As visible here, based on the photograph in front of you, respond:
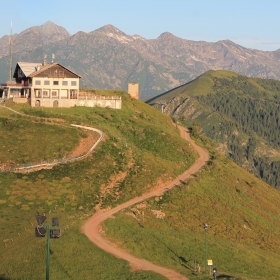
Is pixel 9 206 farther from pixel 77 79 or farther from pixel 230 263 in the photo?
pixel 77 79

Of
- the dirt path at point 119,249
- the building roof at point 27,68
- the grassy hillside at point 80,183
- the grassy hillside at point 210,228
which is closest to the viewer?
the grassy hillside at point 80,183

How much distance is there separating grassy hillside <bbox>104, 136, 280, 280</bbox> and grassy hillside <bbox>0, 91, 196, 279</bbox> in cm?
465

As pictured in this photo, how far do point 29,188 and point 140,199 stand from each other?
16434 mm

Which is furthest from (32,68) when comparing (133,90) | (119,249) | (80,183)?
(119,249)

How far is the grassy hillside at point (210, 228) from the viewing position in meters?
72.0

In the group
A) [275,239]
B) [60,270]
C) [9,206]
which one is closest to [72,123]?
[9,206]

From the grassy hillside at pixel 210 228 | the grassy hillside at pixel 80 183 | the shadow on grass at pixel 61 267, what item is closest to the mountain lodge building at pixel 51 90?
A: the grassy hillside at pixel 80 183

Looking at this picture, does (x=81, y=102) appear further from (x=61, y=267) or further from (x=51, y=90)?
(x=61, y=267)

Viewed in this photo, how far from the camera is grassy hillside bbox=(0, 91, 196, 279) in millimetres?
63906

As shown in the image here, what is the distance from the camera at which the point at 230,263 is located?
2891 inches

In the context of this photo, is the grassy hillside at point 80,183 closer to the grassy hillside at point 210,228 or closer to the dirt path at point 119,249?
the dirt path at point 119,249

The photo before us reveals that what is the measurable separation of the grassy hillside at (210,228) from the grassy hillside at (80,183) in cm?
465

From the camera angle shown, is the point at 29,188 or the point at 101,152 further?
the point at 101,152

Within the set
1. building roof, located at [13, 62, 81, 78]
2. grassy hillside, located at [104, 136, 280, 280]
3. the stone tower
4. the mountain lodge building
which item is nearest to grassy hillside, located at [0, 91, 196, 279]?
the mountain lodge building
